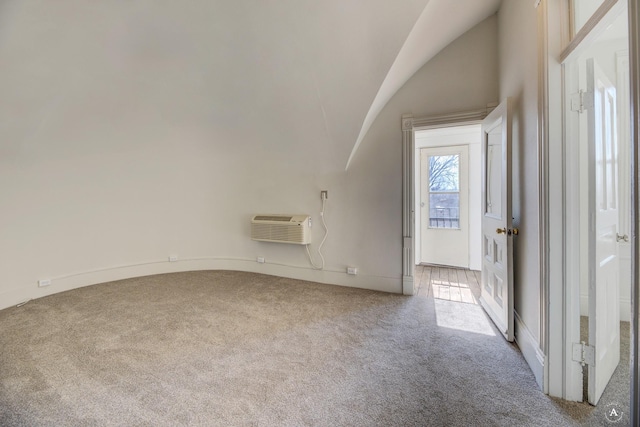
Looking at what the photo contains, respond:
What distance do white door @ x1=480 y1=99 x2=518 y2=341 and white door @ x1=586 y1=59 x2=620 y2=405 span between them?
54cm

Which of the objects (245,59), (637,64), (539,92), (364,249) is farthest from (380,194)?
(637,64)

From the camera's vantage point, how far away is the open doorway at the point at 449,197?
427cm

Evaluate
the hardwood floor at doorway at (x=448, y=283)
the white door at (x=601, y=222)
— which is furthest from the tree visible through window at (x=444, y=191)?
the white door at (x=601, y=222)

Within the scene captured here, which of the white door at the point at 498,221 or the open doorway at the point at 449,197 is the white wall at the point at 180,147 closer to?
the white door at the point at 498,221

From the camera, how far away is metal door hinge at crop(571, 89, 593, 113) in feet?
4.51

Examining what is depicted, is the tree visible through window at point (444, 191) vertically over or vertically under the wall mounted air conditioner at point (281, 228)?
over

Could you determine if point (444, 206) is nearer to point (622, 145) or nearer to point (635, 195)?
point (622, 145)

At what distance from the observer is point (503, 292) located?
214 centimetres

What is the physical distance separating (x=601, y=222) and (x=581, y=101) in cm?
66

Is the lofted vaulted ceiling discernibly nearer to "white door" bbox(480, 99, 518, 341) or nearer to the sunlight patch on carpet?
"white door" bbox(480, 99, 518, 341)

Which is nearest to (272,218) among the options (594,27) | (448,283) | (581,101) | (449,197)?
(448,283)

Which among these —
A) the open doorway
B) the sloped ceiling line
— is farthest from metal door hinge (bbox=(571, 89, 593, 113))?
the open doorway
